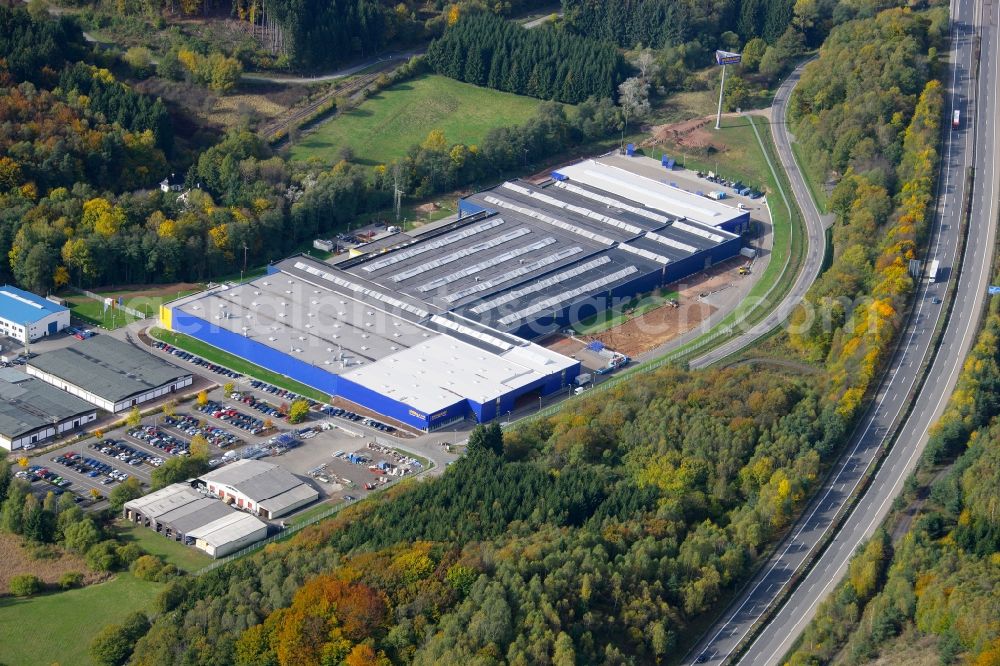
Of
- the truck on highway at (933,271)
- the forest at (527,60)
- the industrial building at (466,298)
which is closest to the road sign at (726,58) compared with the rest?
the forest at (527,60)

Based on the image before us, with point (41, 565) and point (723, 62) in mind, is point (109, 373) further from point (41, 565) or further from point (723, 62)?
point (723, 62)

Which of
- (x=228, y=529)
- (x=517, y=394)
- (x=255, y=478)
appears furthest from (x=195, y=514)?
(x=517, y=394)

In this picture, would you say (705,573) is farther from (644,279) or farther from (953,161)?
(953,161)

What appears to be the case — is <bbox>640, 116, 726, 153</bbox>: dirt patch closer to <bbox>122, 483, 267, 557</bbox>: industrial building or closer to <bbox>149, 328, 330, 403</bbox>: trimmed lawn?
<bbox>149, 328, 330, 403</bbox>: trimmed lawn

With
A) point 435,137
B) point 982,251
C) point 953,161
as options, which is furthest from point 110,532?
point 953,161

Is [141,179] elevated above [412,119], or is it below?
below
